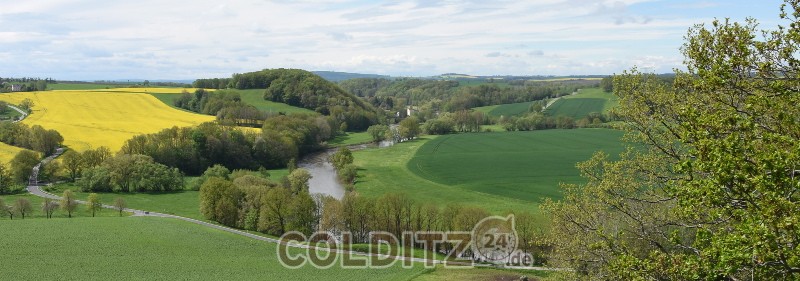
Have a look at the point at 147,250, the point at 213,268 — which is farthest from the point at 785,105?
the point at 147,250

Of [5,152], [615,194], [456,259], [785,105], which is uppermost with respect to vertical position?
[785,105]

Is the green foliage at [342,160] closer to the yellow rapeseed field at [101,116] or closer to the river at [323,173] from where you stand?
the river at [323,173]

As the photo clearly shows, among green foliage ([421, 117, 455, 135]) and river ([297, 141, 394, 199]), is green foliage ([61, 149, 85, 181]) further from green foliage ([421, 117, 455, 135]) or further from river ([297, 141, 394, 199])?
green foliage ([421, 117, 455, 135])

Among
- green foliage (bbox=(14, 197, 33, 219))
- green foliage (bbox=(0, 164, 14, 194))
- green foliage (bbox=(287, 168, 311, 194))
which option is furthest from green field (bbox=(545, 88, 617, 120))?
green foliage (bbox=(0, 164, 14, 194))

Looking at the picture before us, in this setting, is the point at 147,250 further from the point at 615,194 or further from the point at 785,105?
the point at 785,105

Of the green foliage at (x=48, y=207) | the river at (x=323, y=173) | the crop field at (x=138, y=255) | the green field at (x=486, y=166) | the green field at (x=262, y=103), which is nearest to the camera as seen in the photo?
the crop field at (x=138, y=255)

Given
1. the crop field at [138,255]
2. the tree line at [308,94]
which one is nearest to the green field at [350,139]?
the tree line at [308,94]
